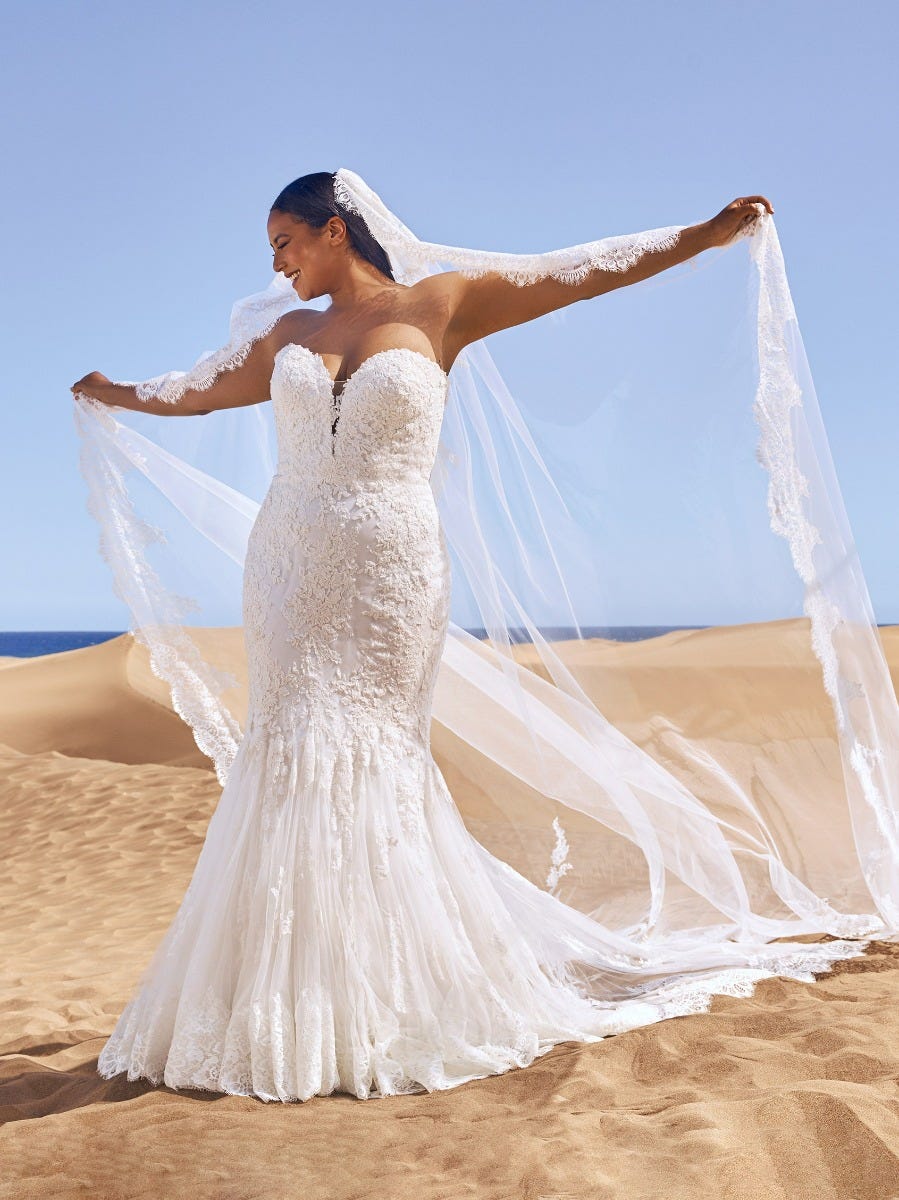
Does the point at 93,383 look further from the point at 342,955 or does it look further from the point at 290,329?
the point at 342,955

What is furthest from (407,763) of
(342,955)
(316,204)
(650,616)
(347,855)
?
(316,204)

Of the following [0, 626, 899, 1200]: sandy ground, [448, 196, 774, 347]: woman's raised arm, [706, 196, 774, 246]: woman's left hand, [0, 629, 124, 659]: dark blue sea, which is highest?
[0, 629, 124, 659]: dark blue sea

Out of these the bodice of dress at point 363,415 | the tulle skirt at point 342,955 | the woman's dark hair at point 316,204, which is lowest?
the tulle skirt at point 342,955

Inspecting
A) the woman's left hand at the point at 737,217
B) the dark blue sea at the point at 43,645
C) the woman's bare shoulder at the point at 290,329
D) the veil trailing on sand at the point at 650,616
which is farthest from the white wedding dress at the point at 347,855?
the dark blue sea at the point at 43,645

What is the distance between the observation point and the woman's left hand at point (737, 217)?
12.4 feet

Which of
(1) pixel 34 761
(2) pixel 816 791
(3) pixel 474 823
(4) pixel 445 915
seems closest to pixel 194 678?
(3) pixel 474 823

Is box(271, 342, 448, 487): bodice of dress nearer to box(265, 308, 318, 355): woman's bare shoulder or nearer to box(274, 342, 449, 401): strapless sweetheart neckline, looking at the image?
Answer: box(274, 342, 449, 401): strapless sweetheart neckline

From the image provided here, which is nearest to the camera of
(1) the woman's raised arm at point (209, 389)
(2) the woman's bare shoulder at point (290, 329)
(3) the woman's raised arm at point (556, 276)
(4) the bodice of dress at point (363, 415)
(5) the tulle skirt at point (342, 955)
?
(5) the tulle skirt at point (342, 955)

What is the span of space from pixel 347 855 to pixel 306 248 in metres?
Answer: 1.95

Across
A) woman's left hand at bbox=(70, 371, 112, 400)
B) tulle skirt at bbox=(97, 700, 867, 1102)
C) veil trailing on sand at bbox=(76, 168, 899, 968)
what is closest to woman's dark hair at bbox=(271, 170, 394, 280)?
veil trailing on sand at bbox=(76, 168, 899, 968)

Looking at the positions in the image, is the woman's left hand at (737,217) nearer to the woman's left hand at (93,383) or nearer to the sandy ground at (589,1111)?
the sandy ground at (589,1111)

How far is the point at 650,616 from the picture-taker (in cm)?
442

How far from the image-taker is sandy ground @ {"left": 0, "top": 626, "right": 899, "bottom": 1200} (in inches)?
93.8

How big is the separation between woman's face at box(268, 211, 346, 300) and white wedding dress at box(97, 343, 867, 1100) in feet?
1.02
